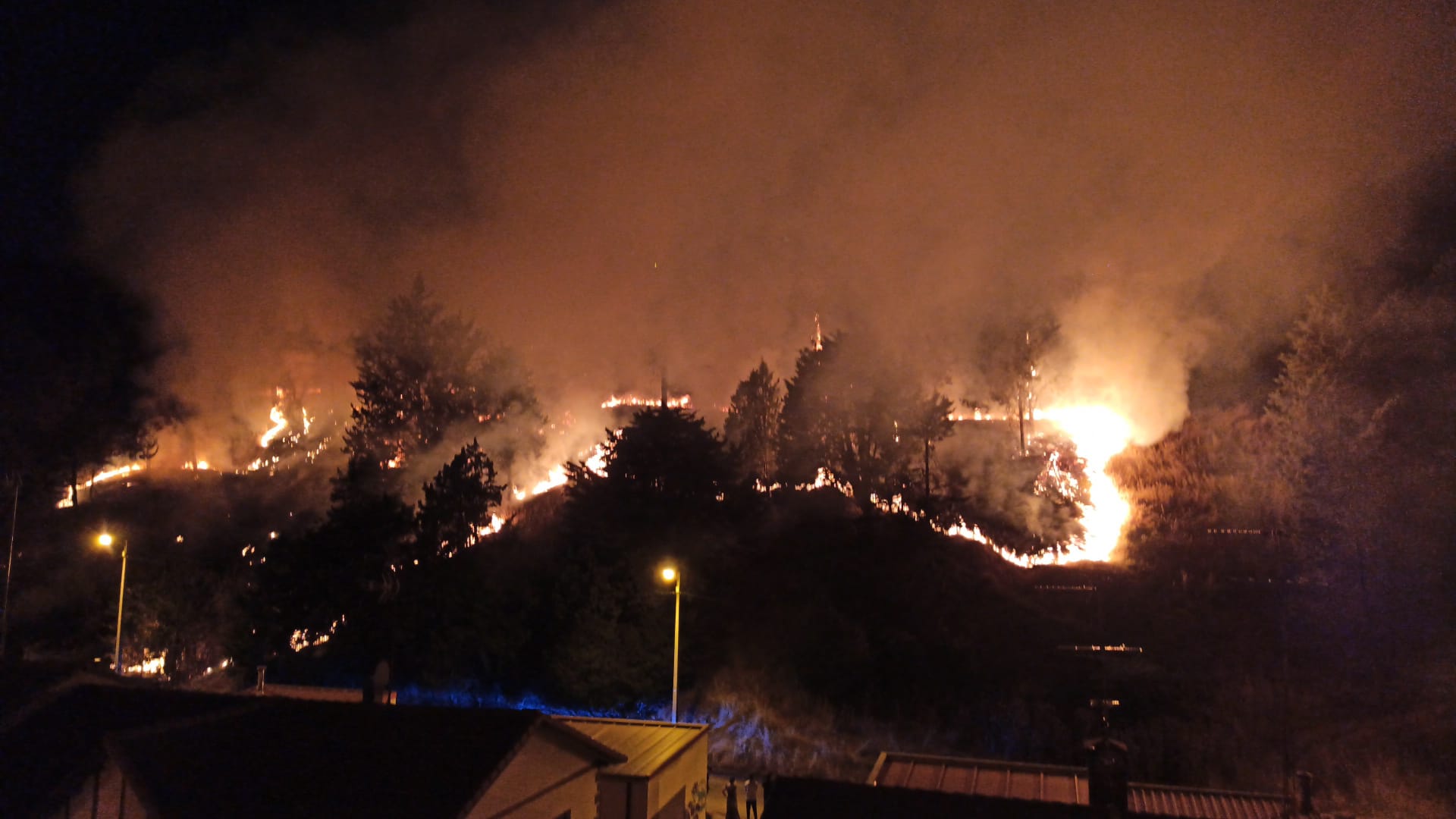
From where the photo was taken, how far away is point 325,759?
22.8ft

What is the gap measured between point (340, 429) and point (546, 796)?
135ft

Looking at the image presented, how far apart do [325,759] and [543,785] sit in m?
2.18

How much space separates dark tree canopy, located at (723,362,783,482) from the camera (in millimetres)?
35938

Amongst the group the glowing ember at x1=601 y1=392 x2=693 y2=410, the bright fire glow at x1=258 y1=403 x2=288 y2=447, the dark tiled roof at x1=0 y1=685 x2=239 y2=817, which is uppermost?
the glowing ember at x1=601 y1=392 x2=693 y2=410

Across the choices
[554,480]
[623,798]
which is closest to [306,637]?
[623,798]

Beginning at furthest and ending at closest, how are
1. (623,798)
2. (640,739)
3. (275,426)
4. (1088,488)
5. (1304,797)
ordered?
(275,426) < (1088,488) < (640,739) < (1304,797) < (623,798)

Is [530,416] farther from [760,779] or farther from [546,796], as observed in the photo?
[546,796]

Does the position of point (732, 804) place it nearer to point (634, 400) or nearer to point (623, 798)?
point (623, 798)

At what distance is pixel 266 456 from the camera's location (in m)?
44.8

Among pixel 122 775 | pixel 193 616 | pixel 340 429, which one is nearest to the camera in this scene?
pixel 122 775

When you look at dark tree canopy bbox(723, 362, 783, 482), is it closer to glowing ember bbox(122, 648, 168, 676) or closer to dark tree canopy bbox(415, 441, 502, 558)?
dark tree canopy bbox(415, 441, 502, 558)

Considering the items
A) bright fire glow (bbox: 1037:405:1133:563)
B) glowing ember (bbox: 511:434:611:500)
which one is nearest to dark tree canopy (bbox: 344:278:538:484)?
glowing ember (bbox: 511:434:611:500)

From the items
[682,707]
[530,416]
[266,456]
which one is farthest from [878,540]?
[266,456]

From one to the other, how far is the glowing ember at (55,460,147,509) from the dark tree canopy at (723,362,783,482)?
3165 centimetres
